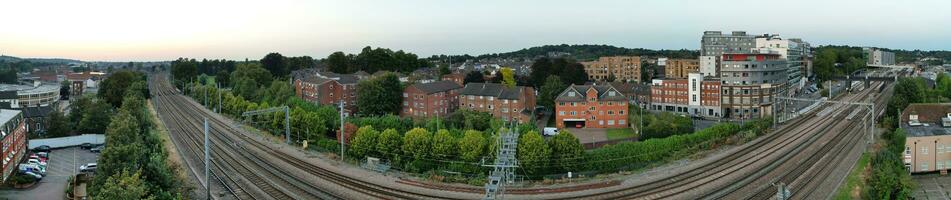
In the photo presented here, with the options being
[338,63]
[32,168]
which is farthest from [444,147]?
[338,63]

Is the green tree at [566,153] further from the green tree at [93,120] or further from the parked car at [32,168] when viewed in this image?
the green tree at [93,120]

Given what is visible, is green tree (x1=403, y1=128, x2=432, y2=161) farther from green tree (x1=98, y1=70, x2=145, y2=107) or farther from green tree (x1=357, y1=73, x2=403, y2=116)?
green tree (x1=98, y1=70, x2=145, y2=107)

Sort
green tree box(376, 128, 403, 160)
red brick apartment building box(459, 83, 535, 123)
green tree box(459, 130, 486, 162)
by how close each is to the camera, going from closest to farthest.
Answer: green tree box(459, 130, 486, 162) < green tree box(376, 128, 403, 160) < red brick apartment building box(459, 83, 535, 123)

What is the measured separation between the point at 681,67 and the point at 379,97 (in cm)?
4438

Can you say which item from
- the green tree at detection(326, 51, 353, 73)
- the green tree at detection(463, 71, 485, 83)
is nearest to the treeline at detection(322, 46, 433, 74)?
the green tree at detection(326, 51, 353, 73)

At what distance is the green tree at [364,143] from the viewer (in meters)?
28.1

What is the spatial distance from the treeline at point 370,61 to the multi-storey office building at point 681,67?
30631mm

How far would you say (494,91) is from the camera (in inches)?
1779

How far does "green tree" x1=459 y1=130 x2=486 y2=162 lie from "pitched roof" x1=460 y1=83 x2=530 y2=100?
17.5 metres

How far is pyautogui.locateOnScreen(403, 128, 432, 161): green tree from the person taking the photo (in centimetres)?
2641

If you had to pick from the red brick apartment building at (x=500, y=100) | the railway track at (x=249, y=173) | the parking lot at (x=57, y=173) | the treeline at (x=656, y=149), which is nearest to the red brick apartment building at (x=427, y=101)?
the red brick apartment building at (x=500, y=100)

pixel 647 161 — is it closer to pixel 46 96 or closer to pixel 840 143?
pixel 840 143

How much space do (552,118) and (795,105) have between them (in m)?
21.9

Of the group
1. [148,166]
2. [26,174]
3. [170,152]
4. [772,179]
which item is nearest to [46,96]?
[170,152]
